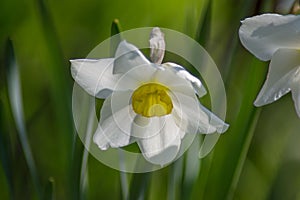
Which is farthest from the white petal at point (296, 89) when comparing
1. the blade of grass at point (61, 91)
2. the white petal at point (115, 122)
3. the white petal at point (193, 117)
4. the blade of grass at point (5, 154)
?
the blade of grass at point (5, 154)

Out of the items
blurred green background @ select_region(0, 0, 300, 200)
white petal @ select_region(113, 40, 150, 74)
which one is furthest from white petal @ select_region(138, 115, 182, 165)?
blurred green background @ select_region(0, 0, 300, 200)

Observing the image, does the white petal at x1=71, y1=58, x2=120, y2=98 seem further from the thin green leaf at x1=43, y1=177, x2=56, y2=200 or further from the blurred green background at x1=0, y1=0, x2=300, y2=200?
the blurred green background at x1=0, y1=0, x2=300, y2=200

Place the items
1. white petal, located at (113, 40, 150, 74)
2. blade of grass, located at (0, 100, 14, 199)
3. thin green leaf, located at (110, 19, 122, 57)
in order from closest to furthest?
white petal, located at (113, 40, 150, 74), thin green leaf, located at (110, 19, 122, 57), blade of grass, located at (0, 100, 14, 199)

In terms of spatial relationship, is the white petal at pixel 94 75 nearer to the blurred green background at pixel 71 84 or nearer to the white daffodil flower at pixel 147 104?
the white daffodil flower at pixel 147 104

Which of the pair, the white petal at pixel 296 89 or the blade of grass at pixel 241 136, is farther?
the blade of grass at pixel 241 136

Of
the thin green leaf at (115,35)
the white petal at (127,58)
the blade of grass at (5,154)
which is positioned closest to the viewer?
the white petal at (127,58)

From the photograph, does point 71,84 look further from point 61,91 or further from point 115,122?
point 115,122

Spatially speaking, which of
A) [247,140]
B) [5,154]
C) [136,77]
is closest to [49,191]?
[5,154]
